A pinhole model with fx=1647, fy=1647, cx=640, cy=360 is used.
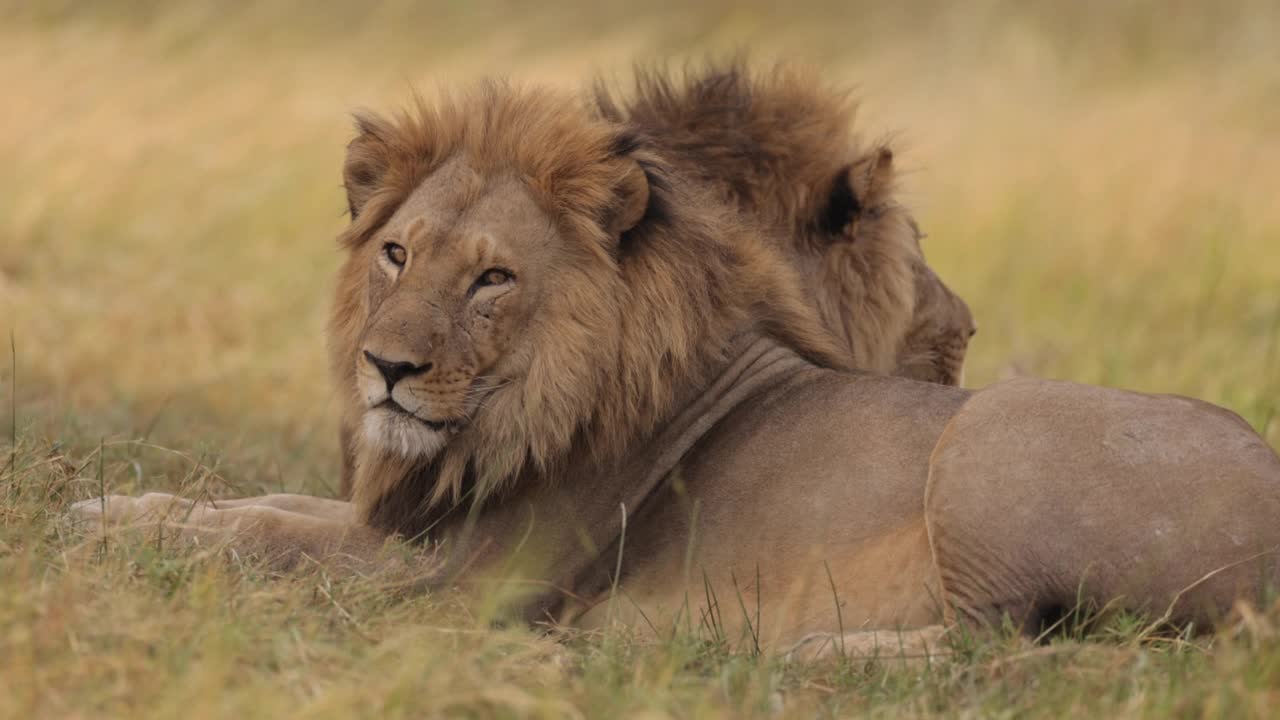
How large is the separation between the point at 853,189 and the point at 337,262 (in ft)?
17.6

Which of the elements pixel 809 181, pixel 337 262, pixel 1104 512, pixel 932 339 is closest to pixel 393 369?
pixel 1104 512

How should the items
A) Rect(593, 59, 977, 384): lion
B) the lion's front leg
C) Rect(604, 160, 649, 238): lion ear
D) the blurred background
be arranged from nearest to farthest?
the lion's front leg, Rect(604, 160, 649, 238): lion ear, Rect(593, 59, 977, 384): lion, the blurred background

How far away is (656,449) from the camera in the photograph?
431 centimetres

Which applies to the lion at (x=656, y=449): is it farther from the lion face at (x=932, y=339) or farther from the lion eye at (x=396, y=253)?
the lion face at (x=932, y=339)

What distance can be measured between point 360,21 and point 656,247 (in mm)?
9867

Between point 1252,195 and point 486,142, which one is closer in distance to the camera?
point 486,142

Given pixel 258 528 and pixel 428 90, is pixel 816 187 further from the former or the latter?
pixel 428 90

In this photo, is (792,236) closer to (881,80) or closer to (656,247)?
(656,247)

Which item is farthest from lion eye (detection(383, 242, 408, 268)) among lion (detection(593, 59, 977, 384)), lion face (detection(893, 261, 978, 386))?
lion face (detection(893, 261, 978, 386))

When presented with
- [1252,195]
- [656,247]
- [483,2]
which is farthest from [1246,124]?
[656,247]

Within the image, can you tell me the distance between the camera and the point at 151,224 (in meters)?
9.91

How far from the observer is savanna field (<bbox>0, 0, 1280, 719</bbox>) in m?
3.02

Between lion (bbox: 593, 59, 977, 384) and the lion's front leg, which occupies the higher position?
lion (bbox: 593, 59, 977, 384)

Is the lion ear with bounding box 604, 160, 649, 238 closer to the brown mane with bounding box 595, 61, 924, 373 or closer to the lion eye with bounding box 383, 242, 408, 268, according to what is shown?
the lion eye with bounding box 383, 242, 408, 268
